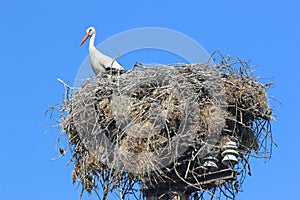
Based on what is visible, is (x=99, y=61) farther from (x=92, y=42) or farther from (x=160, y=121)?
(x=160, y=121)

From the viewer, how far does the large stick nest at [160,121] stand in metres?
6.91

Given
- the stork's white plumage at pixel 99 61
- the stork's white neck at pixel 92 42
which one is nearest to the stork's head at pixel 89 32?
the stork's white neck at pixel 92 42

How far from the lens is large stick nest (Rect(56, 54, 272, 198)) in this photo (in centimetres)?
691

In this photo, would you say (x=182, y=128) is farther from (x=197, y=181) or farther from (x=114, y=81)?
(x=114, y=81)

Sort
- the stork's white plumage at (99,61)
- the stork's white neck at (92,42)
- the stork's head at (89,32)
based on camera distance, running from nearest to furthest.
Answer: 1. the stork's white plumage at (99,61)
2. the stork's white neck at (92,42)
3. the stork's head at (89,32)

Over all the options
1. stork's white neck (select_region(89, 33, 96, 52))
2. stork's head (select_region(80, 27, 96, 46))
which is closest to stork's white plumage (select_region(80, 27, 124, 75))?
stork's white neck (select_region(89, 33, 96, 52))

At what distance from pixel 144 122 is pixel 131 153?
376mm

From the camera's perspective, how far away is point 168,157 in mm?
6848

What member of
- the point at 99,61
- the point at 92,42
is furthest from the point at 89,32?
the point at 99,61

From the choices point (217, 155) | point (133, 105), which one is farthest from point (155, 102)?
point (217, 155)

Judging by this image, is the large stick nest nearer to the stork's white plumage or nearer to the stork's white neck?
the stork's white plumage

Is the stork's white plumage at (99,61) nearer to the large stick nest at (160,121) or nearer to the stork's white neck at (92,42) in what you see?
the stork's white neck at (92,42)

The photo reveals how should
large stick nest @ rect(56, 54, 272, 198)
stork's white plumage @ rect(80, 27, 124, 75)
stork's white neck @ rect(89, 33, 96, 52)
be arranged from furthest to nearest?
1. stork's white neck @ rect(89, 33, 96, 52)
2. stork's white plumage @ rect(80, 27, 124, 75)
3. large stick nest @ rect(56, 54, 272, 198)

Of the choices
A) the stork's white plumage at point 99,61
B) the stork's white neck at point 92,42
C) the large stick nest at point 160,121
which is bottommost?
the large stick nest at point 160,121
